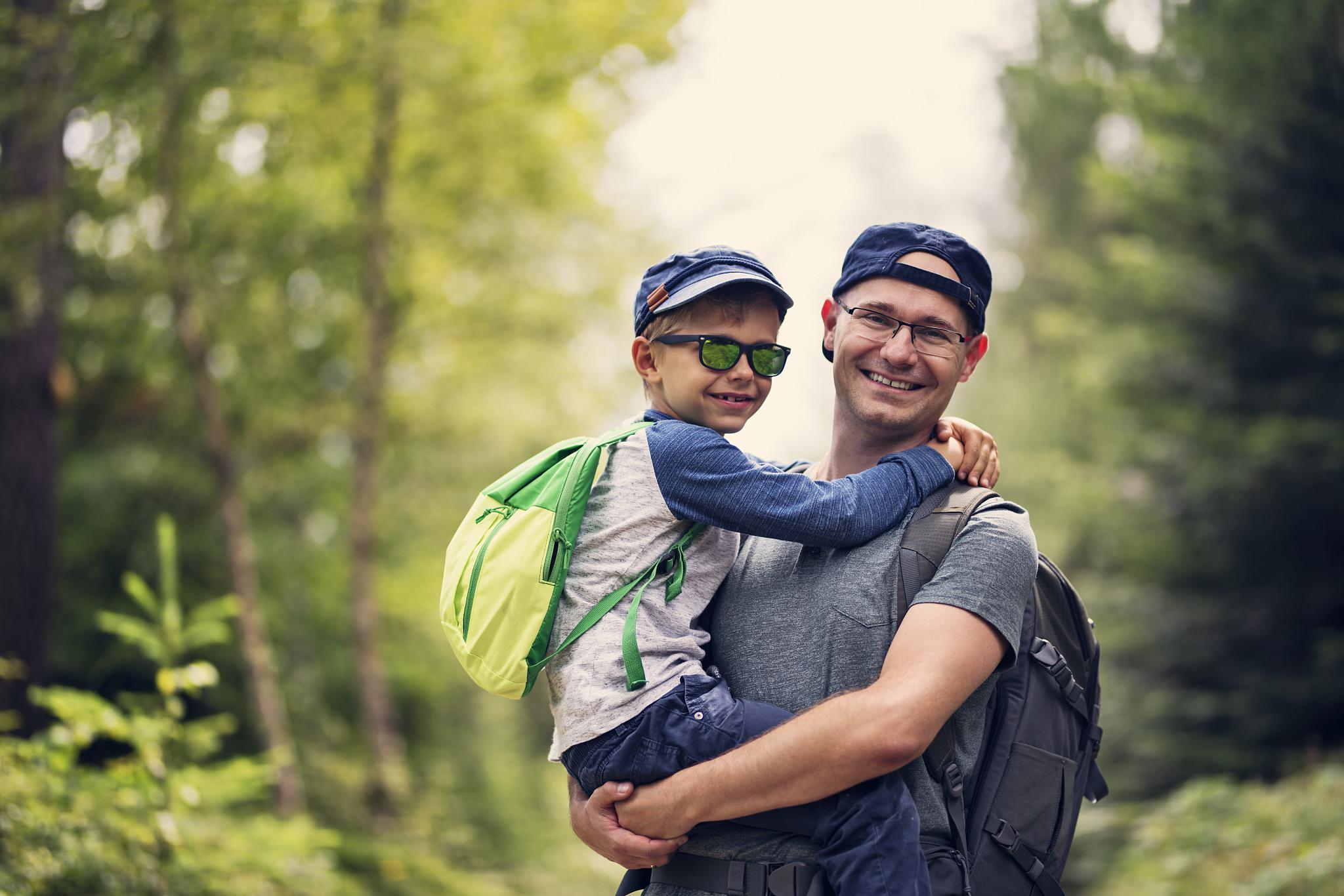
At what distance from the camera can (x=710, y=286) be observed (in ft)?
7.46

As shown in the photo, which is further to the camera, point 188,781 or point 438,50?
point 438,50

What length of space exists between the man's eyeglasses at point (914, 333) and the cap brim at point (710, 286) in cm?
20

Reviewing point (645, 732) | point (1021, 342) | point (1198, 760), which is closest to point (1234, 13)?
point (1198, 760)

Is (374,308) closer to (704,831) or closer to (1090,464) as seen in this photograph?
(1090,464)

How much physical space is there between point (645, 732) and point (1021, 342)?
41.4 ft

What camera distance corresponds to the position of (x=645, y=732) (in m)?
2.03

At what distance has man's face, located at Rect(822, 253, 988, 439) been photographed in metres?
2.29

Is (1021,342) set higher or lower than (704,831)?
higher

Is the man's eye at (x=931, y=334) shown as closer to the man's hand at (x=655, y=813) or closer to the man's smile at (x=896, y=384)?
the man's smile at (x=896, y=384)

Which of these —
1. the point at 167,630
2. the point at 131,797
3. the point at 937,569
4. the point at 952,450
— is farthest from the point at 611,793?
the point at 131,797

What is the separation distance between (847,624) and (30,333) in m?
5.87

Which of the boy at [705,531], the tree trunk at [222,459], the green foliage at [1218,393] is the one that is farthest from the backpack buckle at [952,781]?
the tree trunk at [222,459]

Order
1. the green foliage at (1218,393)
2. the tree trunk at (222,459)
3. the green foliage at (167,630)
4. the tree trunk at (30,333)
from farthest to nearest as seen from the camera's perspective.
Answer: the tree trunk at (222,459)
the green foliage at (1218,393)
the tree trunk at (30,333)
the green foliage at (167,630)

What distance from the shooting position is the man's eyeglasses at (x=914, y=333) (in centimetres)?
229
